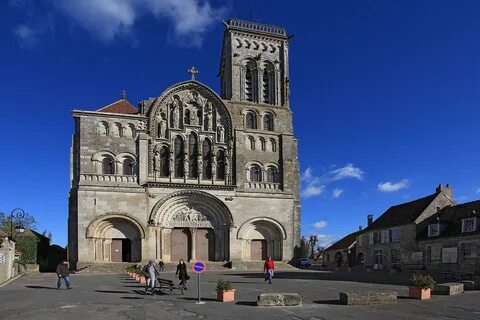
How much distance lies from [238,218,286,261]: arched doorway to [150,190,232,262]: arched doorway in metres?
1.92

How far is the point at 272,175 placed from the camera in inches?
1757

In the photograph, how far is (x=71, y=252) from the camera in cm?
3844

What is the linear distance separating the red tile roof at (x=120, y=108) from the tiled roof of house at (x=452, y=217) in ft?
86.9

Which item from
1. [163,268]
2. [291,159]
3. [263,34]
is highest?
[263,34]

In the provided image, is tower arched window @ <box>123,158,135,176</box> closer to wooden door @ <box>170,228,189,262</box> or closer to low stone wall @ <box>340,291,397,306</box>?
wooden door @ <box>170,228,189,262</box>

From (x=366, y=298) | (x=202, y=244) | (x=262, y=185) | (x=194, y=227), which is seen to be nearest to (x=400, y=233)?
(x=262, y=185)

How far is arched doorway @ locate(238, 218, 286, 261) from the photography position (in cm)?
4253

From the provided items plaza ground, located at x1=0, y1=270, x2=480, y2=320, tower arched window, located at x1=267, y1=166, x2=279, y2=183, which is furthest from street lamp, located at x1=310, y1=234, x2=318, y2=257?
plaza ground, located at x1=0, y1=270, x2=480, y2=320

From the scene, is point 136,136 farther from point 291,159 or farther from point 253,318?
point 253,318

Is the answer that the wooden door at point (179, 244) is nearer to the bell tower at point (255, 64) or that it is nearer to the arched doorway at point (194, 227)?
the arched doorway at point (194, 227)

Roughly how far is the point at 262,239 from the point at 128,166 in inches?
527

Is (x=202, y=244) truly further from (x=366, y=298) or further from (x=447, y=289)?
(x=366, y=298)

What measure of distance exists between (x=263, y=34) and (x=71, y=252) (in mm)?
26415

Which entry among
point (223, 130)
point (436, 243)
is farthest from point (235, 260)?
point (436, 243)
